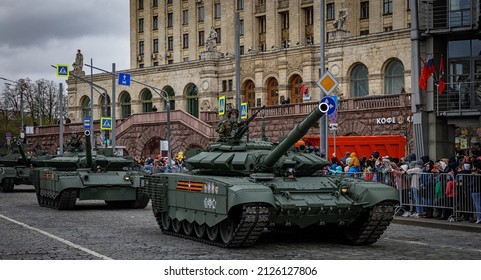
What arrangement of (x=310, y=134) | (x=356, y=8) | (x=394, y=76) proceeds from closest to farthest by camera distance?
(x=310, y=134) < (x=394, y=76) < (x=356, y=8)

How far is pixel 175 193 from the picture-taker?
17.3 meters

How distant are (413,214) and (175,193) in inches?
292

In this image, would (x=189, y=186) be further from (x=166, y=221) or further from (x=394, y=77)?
(x=394, y=77)

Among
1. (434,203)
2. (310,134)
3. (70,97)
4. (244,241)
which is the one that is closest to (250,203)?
(244,241)

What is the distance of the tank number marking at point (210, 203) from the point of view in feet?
49.8

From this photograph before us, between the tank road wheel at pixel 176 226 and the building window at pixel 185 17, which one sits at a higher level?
the building window at pixel 185 17

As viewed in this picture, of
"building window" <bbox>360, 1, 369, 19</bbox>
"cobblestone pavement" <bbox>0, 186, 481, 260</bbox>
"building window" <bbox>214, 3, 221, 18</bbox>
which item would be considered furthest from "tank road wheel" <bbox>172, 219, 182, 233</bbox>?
"building window" <bbox>214, 3, 221, 18</bbox>

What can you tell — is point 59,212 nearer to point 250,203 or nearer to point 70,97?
point 250,203

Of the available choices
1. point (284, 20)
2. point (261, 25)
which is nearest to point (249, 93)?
point (284, 20)

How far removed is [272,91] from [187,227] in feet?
145

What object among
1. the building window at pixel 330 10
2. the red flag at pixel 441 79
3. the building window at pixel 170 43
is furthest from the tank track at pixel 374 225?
the building window at pixel 170 43

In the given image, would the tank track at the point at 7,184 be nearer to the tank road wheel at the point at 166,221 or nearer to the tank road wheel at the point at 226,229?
the tank road wheel at the point at 166,221

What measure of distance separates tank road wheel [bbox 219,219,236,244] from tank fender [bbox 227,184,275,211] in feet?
1.96

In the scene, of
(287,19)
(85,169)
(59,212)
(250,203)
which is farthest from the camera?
(287,19)
